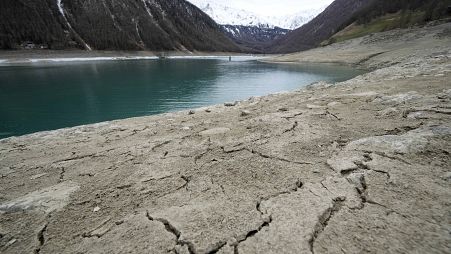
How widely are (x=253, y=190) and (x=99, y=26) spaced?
143 m

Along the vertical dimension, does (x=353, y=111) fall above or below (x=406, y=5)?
below

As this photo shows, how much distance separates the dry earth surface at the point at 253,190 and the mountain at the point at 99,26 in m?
103

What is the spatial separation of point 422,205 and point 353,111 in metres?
4.34

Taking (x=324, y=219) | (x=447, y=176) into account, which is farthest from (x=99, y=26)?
(x=447, y=176)

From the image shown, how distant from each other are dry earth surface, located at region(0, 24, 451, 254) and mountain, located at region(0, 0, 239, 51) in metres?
103

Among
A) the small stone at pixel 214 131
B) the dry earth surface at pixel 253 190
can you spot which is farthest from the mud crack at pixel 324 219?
the small stone at pixel 214 131

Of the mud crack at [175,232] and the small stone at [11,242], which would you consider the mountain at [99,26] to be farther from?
the mud crack at [175,232]

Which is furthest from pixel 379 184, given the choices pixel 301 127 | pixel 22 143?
pixel 22 143

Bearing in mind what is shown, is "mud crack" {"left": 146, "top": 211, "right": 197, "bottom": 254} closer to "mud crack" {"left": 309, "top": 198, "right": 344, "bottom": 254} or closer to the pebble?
"mud crack" {"left": 309, "top": 198, "right": 344, "bottom": 254}

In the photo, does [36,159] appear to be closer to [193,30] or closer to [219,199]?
[219,199]

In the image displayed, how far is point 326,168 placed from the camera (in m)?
3.81

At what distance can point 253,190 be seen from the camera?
Result: 11.5 feet

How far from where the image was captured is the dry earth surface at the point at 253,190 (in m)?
2.57

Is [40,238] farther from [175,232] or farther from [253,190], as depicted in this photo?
[253,190]
